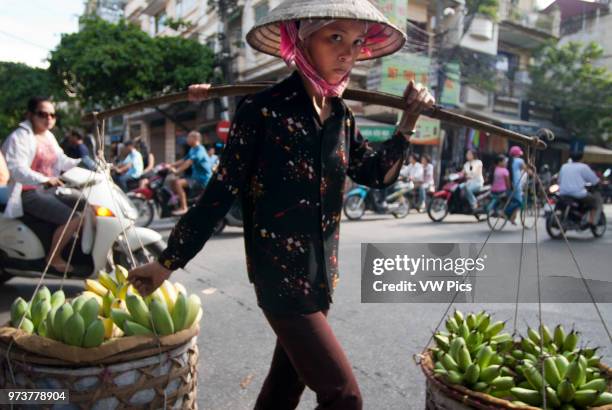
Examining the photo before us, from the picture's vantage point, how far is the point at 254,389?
95.7 inches

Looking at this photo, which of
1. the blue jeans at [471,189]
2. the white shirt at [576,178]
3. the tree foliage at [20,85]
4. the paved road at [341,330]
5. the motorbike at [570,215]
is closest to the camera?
the paved road at [341,330]

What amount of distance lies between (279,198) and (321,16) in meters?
0.50

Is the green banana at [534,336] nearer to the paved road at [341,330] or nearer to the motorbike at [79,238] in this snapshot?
the paved road at [341,330]

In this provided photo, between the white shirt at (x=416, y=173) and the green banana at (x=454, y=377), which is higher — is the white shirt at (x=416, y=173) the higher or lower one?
the higher one

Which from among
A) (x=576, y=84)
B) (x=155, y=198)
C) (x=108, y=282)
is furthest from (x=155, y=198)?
(x=576, y=84)

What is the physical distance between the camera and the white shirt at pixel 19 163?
3.54 meters

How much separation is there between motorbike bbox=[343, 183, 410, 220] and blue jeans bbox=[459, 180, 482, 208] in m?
1.33

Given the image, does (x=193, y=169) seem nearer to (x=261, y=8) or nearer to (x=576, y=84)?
(x=261, y=8)

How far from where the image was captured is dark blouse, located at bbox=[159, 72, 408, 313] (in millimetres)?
1327

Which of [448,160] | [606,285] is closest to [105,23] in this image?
[448,160]

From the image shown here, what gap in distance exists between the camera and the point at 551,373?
1369 millimetres

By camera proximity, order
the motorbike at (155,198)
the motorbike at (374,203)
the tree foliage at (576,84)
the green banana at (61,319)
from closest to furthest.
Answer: the green banana at (61,319), the motorbike at (155,198), the motorbike at (374,203), the tree foliage at (576,84)

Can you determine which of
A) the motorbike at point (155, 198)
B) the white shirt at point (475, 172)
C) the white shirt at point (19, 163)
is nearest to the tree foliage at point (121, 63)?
the motorbike at point (155, 198)

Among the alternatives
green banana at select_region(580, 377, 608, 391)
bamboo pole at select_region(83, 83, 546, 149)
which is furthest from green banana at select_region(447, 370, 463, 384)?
bamboo pole at select_region(83, 83, 546, 149)
